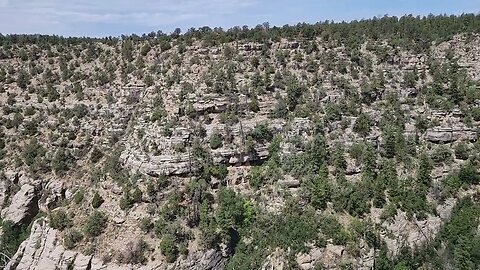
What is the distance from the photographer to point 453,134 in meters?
53.7

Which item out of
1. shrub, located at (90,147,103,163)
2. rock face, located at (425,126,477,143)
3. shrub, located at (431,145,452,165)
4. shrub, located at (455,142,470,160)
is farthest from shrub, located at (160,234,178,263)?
shrub, located at (455,142,470,160)

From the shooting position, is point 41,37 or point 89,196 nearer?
point 89,196

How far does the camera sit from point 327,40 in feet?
221

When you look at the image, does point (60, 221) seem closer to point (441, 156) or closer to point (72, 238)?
point (72, 238)

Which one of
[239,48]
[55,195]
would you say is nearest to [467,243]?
[239,48]

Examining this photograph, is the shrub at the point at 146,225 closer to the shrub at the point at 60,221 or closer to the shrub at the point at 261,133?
the shrub at the point at 60,221

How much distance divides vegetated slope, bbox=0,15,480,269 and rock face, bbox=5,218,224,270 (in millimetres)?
163

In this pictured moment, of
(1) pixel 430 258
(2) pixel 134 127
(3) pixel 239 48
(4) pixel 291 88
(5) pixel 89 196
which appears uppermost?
(3) pixel 239 48

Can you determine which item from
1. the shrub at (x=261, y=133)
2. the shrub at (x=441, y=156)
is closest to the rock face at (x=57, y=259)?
the shrub at (x=261, y=133)

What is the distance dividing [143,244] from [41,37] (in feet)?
153

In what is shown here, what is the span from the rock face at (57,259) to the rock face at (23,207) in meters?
4.89

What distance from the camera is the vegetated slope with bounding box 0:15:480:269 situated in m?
47.4

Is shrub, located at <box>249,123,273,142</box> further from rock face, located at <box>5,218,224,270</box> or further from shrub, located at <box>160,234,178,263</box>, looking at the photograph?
shrub, located at <box>160,234,178,263</box>

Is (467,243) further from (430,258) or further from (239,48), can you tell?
(239,48)
